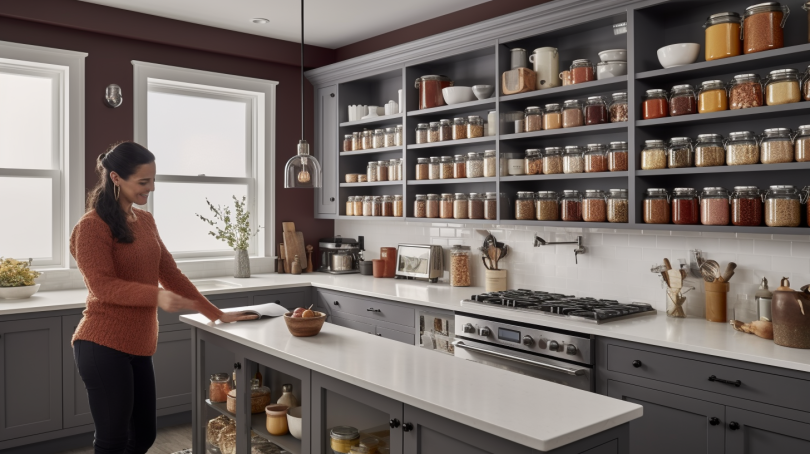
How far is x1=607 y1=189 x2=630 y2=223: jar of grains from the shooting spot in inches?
141

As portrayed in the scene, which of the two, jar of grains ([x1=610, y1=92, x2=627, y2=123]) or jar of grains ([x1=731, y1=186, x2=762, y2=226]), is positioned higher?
jar of grains ([x1=610, y1=92, x2=627, y2=123])

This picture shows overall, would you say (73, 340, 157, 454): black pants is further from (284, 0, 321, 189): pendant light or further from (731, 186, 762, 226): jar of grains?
(731, 186, 762, 226): jar of grains

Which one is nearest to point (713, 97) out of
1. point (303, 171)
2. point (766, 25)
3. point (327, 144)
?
point (766, 25)

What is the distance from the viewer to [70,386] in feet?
13.4

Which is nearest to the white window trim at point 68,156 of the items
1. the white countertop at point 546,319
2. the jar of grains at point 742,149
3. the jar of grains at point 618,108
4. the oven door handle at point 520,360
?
the white countertop at point 546,319

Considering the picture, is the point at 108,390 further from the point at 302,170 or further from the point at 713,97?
the point at 713,97

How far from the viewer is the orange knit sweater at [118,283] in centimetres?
259

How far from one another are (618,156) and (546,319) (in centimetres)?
103

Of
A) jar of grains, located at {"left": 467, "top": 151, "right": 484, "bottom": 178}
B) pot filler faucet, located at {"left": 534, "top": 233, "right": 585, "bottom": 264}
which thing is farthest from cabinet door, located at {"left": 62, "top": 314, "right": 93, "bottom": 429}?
pot filler faucet, located at {"left": 534, "top": 233, "right": 585, "bottom": 264}

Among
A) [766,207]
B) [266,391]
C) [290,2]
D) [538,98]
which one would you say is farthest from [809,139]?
[290,2]

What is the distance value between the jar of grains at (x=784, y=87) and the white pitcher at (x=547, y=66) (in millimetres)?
1289

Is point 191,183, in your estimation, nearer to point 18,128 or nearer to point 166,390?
point 18,128

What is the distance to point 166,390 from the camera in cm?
450

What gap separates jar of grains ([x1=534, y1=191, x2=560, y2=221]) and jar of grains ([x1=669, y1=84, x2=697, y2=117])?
0.92m
